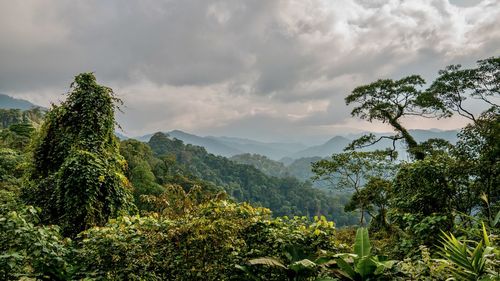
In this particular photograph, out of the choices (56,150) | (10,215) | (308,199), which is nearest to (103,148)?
(56,150)

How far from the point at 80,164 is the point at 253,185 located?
6903 cm

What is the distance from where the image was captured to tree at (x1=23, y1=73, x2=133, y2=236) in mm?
6652

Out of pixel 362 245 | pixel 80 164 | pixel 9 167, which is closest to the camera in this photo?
pixel 362 245

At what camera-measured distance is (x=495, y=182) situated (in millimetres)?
6129

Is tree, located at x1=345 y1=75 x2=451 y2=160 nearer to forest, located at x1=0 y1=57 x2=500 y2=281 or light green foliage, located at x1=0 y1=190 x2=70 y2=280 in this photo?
forest, located at x1=0 y1=57 x2=500 y2=281

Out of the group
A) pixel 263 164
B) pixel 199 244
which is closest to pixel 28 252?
pixel 199 244

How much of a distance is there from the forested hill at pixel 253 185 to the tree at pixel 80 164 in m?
58.1

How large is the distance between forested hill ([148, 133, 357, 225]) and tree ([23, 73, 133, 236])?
58.1m

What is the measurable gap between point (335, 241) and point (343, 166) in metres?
13.5

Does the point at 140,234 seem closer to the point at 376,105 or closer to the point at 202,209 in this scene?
the point at 202,209

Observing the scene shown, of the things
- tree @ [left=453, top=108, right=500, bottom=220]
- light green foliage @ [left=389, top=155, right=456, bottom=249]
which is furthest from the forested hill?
tree @ [left=453, top=108, right=500, bottom=220]

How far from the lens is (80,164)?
6695mm

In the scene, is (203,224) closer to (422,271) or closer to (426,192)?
(422,271)

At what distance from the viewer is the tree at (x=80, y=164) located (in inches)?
262
